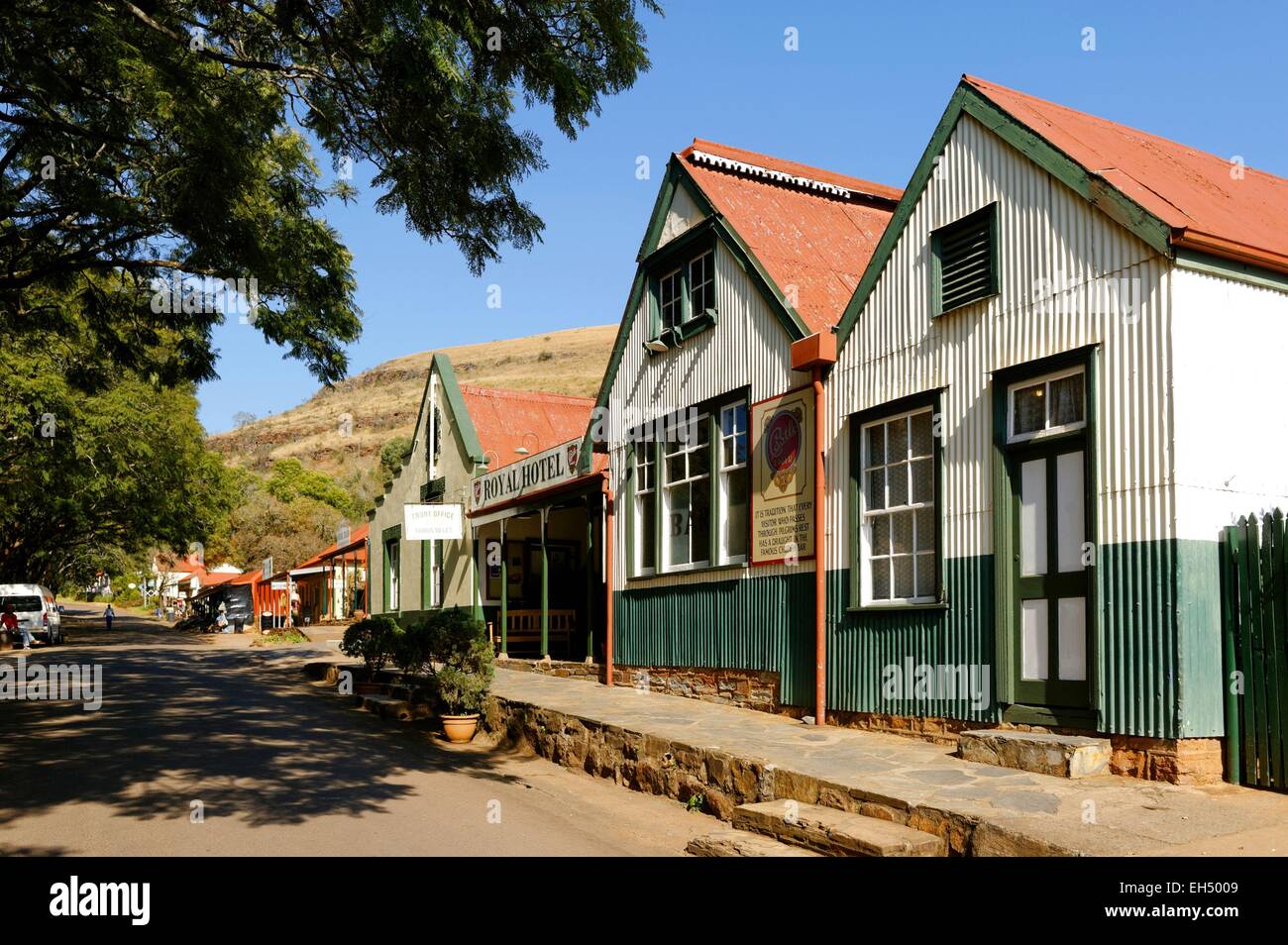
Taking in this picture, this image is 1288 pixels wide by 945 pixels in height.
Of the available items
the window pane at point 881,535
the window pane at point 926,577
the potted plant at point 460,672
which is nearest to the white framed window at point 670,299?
the potted plant at point 460,672

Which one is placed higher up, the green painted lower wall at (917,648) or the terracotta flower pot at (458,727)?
the green painted lower wall at (917,648)

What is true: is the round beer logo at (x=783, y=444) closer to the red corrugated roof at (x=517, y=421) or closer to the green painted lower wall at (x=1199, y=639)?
the green painted lower wall at (x=1199, y=639)

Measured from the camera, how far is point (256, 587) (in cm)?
5369

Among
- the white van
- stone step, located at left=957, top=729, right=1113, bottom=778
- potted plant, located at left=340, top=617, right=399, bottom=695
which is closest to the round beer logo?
stone step, located at left=957, top=729, right=1113, bottom=778

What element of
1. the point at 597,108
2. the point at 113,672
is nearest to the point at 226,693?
the point at 113,672

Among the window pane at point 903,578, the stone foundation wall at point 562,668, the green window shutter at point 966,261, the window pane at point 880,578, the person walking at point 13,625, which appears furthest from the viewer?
the person walking at point 13,625

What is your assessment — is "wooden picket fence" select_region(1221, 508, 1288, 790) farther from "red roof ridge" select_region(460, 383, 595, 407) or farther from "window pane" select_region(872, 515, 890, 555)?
"red roof ridge" select_region(460, 383, 595, 407)

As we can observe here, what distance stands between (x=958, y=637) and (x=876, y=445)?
231 cm

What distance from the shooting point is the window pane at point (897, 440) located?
1091 centimetres

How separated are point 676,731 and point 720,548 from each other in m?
3.50

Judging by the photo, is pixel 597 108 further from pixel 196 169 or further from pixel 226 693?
pixel 226 693

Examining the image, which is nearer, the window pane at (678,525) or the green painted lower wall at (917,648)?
the green painted lower wall at (917,648)

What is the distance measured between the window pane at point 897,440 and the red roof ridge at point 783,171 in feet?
18.4

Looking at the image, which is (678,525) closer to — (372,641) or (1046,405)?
(372,641)
